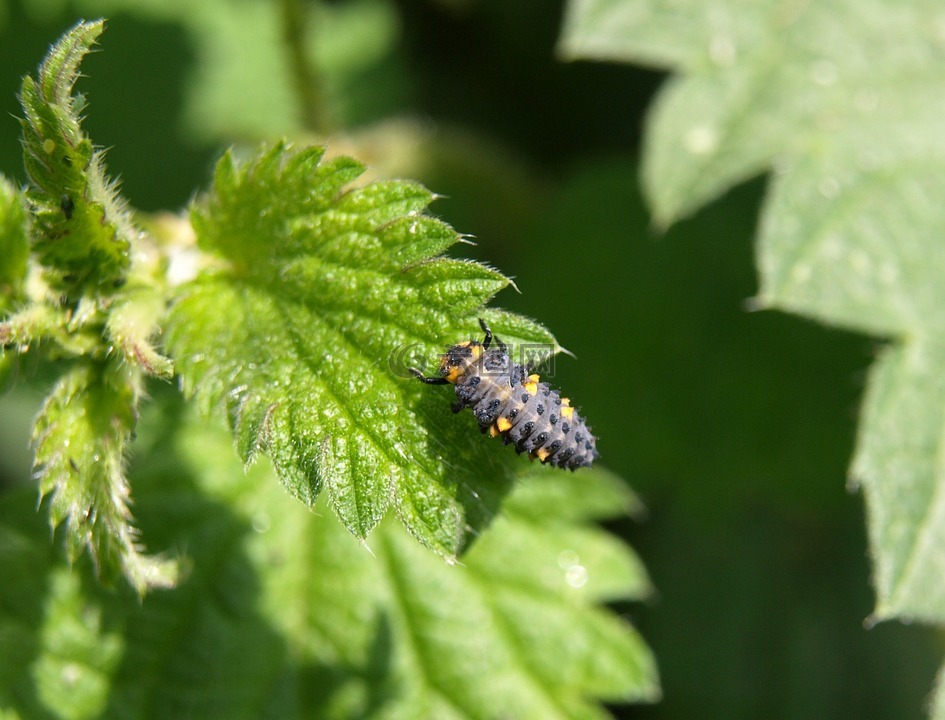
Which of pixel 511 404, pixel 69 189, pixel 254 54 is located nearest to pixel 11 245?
pixel 69 189

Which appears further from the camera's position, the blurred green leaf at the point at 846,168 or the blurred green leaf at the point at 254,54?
the blurred green leaf at the point at 254,54

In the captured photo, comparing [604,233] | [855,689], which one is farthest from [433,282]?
[855,689]

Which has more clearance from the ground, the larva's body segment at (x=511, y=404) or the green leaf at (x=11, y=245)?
the green leaf at (x=11, y=245)

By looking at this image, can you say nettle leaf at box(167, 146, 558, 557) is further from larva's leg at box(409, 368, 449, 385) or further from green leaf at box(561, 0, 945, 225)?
green leaf at box(561, 0, 945, 225)

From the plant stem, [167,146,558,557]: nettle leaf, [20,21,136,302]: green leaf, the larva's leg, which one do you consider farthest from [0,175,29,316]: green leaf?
the plant stem

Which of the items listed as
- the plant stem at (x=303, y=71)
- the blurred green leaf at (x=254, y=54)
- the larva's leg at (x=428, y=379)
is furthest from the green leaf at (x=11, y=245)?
the blurred green leaf at (x=254, y=54)

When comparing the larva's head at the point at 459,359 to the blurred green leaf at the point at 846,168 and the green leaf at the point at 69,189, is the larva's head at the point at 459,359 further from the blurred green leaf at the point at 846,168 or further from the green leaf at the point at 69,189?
the blurred green leaf at the point at 846,168

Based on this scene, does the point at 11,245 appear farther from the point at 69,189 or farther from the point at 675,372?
the point at 675,372
